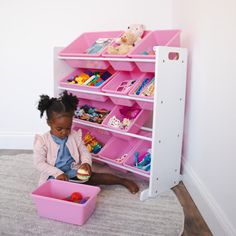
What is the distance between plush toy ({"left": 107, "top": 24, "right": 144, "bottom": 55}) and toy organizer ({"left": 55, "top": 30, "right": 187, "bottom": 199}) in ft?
0.16

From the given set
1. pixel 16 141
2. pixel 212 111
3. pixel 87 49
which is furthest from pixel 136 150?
pixel 16 141

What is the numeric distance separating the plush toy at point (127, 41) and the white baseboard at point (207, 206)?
2.56ft

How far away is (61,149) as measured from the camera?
1.63 meters

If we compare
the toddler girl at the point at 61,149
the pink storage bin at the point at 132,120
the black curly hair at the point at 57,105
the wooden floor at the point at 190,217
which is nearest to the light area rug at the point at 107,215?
the wooden floor at the point at 190,217

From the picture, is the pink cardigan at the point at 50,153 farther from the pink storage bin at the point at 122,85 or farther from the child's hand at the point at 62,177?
the pink storage bin at the point at 122,85

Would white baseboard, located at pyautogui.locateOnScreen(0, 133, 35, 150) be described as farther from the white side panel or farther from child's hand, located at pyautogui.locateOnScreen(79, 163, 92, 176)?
the white side panel

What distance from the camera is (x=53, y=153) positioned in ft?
5.29

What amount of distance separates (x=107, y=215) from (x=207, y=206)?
1.53 ft

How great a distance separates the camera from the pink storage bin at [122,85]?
1765 millimetres

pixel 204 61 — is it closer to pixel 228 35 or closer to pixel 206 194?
pixel 228 35

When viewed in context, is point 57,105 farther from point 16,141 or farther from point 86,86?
point 16,141

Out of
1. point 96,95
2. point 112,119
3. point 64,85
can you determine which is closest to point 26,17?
point 64,85

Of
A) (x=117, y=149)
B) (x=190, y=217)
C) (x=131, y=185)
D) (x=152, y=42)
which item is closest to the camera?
(x=190, y=217)

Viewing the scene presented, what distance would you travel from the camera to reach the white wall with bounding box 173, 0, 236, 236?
1.15 m
